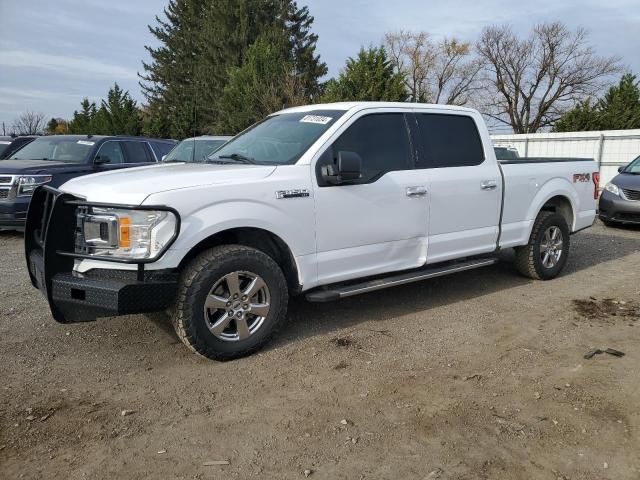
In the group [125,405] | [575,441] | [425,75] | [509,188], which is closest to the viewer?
[575,441]

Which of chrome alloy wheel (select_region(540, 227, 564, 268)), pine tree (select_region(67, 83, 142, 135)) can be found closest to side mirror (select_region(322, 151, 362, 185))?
chrome alloy wheel (select_region(540, 227, 564, 268))

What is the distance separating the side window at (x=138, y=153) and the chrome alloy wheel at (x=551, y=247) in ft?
24.7

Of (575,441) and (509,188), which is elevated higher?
(509,188)

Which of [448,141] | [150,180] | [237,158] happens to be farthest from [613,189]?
[150,180]

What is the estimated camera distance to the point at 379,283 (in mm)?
4660

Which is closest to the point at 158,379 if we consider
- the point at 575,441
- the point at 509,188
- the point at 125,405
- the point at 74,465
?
the point at 125,405

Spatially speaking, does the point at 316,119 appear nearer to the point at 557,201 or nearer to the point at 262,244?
the point at 262,244

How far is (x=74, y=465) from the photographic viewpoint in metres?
2.75

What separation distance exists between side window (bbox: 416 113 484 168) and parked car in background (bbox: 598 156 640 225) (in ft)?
20.9

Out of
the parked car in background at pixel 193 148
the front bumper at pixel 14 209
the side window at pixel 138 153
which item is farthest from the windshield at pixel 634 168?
the front bumper at pixel 14 209

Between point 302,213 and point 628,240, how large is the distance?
7.68 meters

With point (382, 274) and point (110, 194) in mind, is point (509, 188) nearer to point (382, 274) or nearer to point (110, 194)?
point (382, 274)

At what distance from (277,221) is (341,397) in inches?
53.6

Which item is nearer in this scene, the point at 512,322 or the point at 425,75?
the point at 512,322
